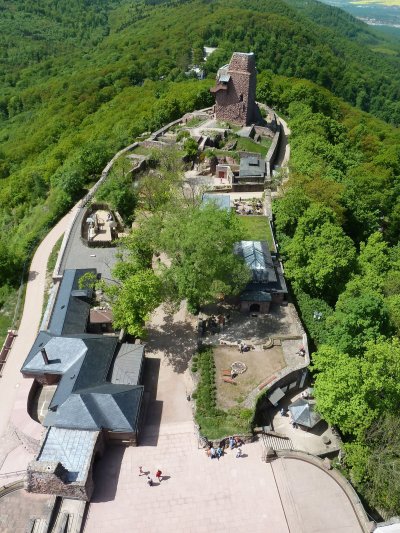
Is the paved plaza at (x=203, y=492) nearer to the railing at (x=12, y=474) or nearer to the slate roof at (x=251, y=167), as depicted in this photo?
the railing at (x=12, y=474)

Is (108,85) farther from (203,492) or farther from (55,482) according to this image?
(203,492)

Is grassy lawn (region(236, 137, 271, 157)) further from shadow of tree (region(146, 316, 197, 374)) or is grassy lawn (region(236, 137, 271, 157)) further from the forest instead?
shadow of tree (region(146, 316, 197, 374))

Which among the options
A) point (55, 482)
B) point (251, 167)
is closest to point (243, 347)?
point (55, 482)

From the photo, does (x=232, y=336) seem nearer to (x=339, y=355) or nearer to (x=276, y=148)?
(x=339, y=355)

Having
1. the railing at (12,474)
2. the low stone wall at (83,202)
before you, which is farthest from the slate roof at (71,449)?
the low stone wall at (83,202)

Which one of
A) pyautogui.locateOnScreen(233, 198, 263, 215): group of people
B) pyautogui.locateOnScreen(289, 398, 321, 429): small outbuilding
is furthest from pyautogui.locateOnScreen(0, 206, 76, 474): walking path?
pyautogui.locateOnScreen(233, 198, 263, 215): group of people

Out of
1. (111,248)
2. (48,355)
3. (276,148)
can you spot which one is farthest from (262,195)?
(48,355)
